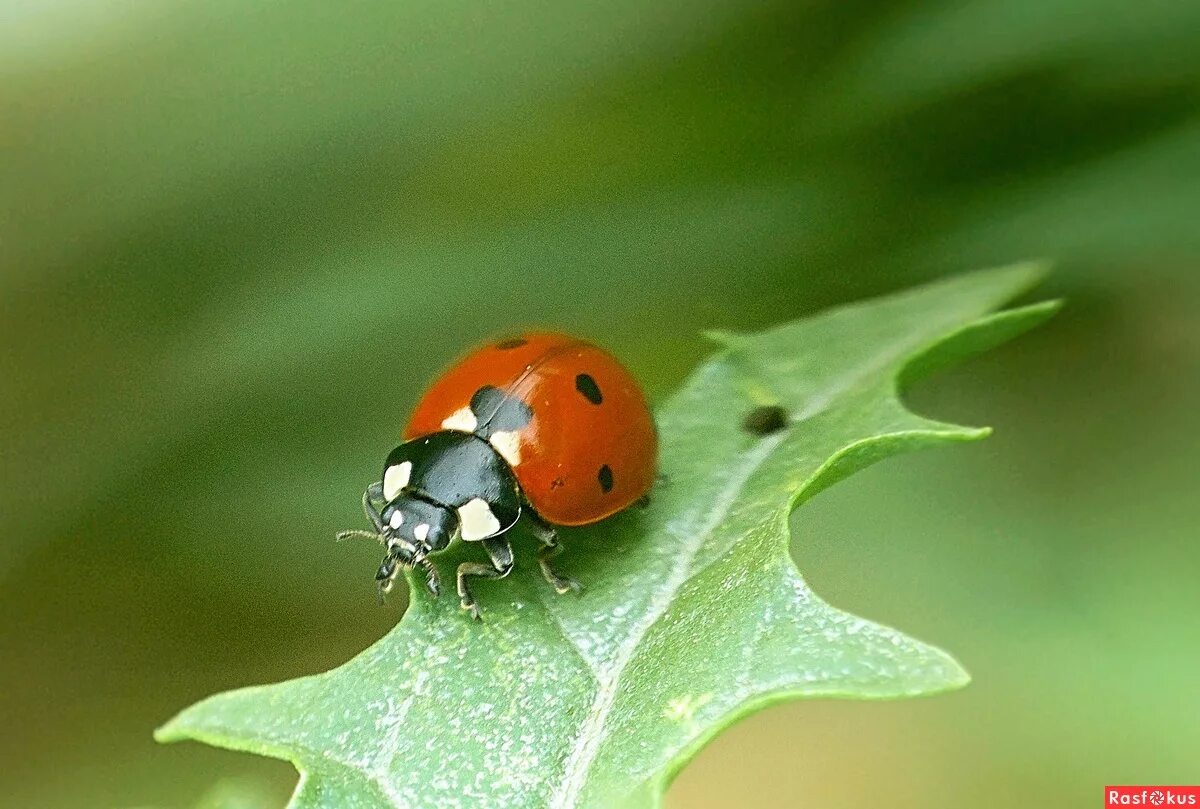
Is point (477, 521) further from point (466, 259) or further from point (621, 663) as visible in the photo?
point (466, 259)

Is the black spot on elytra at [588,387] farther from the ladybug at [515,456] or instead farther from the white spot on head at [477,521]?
the white spot on head at [477,521]

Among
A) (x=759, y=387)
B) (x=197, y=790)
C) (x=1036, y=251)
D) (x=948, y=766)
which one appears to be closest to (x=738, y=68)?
(x=1036, y=251)

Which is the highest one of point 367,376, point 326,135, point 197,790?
point 326,135

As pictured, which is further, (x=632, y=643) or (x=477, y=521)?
(x=477, y=521)

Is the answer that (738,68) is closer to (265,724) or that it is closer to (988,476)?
(988,476)

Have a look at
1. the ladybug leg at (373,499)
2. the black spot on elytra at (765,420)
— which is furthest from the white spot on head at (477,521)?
the black spot on elytra at (765,420)

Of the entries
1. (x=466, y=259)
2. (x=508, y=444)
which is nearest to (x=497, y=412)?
(x=508, y=444)
